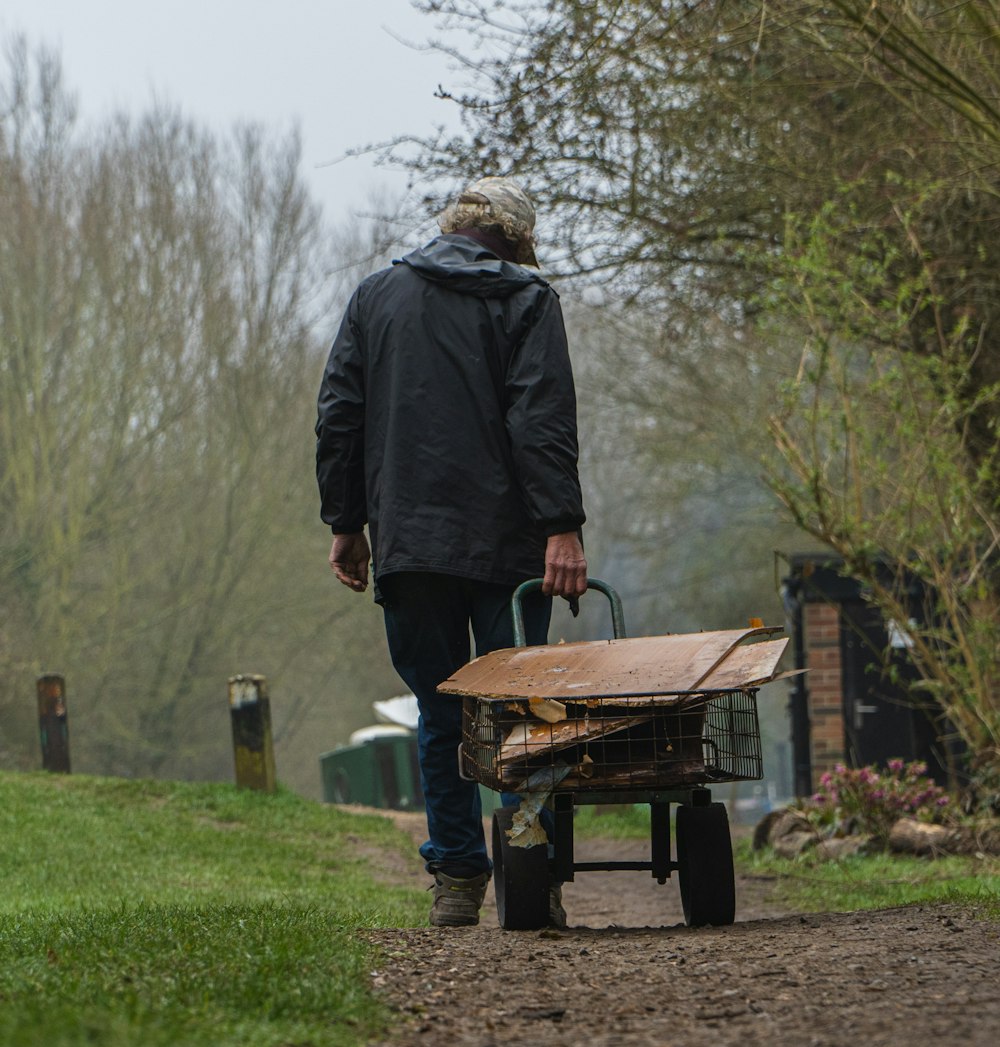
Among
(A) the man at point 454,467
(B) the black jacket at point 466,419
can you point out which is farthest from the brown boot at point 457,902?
(B) the black jacket at point 466,419

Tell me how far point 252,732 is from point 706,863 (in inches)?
303

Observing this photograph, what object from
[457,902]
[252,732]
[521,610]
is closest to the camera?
[521,610]

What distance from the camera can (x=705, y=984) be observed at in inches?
131

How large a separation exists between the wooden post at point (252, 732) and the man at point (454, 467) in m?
6.81

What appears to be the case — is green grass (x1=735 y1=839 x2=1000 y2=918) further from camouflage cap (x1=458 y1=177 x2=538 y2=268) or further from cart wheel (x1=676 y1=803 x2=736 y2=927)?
camouflage cap (x1=458 y1=177 x2=538 y2=268)

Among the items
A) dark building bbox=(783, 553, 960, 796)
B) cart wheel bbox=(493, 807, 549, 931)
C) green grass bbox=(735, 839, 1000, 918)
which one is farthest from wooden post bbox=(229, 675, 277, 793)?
cart wheel bbox=(493, 807, 549, 931)

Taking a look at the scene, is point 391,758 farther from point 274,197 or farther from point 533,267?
point 533,267

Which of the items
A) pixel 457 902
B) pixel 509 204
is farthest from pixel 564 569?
pixel 509 204

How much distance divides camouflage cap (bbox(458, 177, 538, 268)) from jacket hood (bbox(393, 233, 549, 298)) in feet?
0.60

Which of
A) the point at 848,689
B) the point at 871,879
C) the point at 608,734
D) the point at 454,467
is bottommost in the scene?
the point at 871,879

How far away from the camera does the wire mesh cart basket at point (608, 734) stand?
4016 mm

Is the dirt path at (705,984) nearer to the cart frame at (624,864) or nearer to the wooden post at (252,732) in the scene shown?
the cart frame at (624,864)

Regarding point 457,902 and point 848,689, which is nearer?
point 457,902

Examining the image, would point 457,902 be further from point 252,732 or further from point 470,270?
point 252,732
